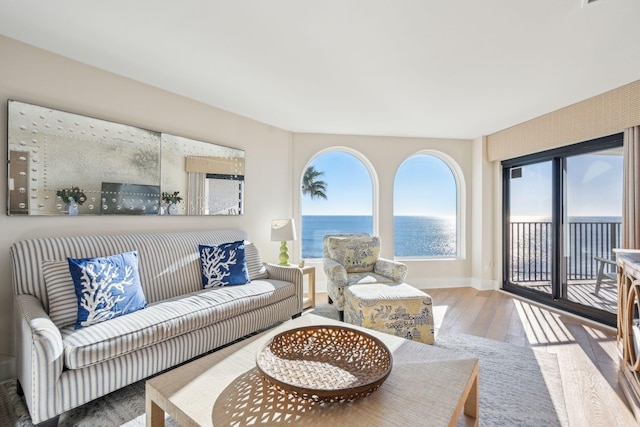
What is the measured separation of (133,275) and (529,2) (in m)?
2.97

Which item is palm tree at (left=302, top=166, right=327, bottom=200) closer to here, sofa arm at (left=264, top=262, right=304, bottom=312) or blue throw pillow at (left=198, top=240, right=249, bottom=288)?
sofa arm at (left=264, top=262, right=304, bottom=312)

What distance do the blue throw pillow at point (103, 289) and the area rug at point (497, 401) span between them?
50 centimetres

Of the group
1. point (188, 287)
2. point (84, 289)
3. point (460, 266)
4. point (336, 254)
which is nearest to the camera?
point (84, 289)

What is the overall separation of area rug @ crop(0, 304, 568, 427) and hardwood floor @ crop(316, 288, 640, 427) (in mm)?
84

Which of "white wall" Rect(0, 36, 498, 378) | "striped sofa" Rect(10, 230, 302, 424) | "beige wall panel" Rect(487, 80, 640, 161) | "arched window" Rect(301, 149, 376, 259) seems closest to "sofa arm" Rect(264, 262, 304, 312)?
"striped sofa" Rect(10, 230, 302, 424)

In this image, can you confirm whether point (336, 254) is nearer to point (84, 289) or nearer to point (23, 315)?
point (84, 289)

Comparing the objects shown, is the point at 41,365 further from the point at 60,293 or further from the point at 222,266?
the point at 222,266

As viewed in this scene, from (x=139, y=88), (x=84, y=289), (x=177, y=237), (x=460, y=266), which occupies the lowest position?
(x=460, y=266)

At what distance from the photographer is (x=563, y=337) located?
2.74 m

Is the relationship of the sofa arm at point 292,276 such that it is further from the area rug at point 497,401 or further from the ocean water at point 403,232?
the area rug at point 497,401

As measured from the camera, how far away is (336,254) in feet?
11.3

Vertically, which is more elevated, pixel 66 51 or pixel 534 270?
pixel 66 51

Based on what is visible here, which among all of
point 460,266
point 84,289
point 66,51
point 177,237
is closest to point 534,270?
point 460,266

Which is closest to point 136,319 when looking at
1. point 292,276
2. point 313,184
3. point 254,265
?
point 254,265
